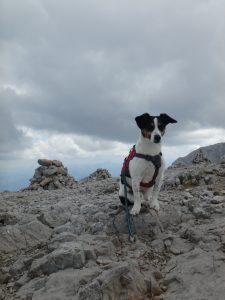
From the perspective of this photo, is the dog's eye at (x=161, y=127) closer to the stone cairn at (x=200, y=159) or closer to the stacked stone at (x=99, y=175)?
the stone cairn at (x=200, y=159)

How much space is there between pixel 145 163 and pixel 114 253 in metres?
2.39

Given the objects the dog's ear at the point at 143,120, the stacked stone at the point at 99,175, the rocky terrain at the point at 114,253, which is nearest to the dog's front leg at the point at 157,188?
the rocky terrain at the point at 114,253

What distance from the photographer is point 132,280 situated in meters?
6.93

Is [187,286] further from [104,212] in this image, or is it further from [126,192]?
[104,212]

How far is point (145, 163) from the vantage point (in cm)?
950

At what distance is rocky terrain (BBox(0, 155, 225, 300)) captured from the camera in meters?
6.94

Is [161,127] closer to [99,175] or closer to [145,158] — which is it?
[145,158]

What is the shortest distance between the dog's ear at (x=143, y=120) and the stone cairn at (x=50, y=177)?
18.3 meters

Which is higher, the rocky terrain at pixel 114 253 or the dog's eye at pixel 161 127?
the dog's eye at pixel 161 127

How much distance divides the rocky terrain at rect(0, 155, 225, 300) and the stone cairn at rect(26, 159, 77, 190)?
1510 cm

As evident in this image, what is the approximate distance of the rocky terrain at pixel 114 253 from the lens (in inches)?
273

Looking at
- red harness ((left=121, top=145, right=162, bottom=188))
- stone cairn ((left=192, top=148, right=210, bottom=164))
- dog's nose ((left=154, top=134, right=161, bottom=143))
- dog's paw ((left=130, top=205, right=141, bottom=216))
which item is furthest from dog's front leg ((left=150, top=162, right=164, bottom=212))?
stone cairn ((left=192, top=148, right=210, bottom=164))

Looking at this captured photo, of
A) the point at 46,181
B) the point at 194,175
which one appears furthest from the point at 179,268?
the point at 46,181

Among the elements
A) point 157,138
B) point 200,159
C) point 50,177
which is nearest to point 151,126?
point 157,138
